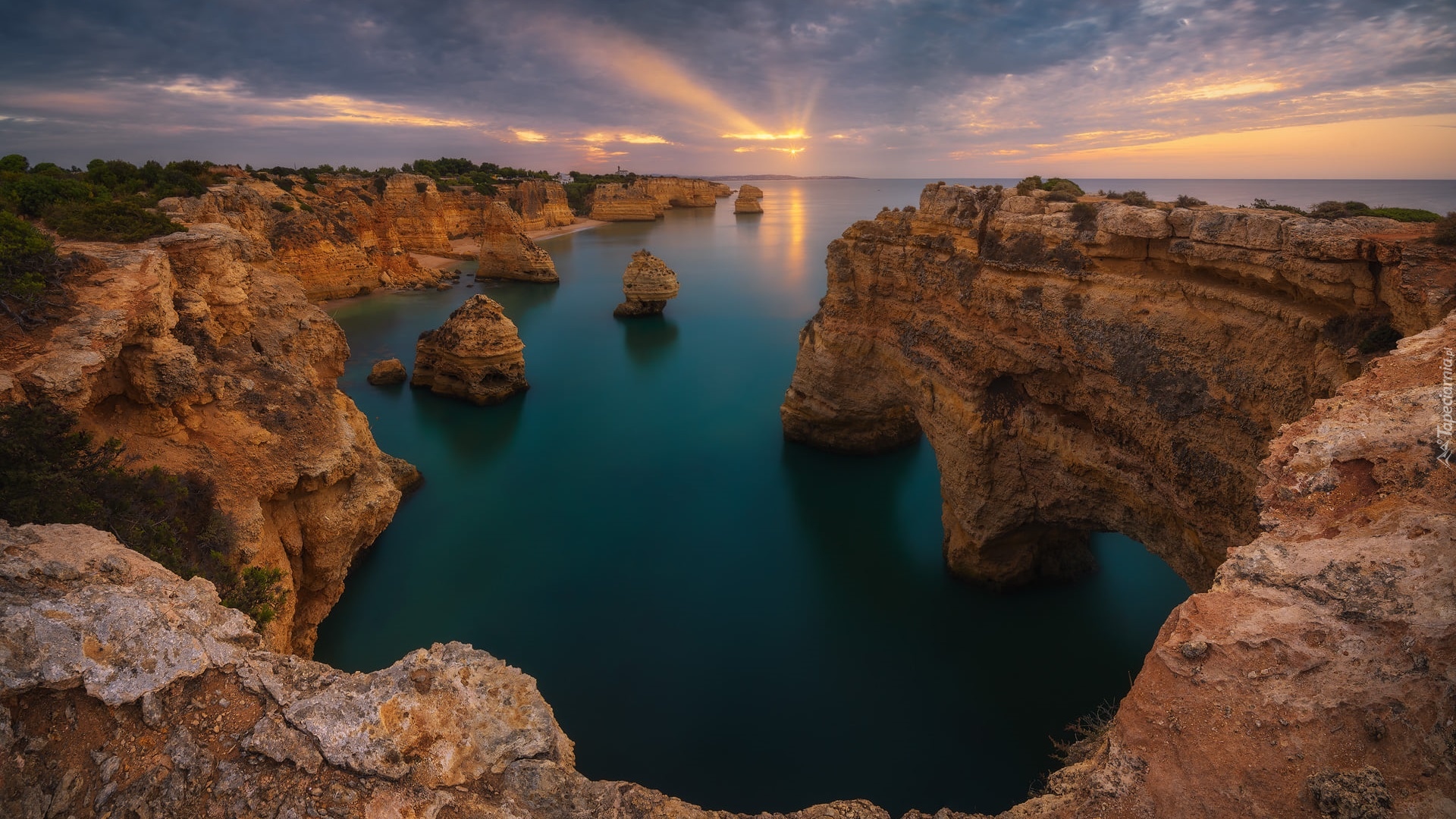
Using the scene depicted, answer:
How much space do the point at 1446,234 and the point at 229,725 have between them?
1286 centimetres

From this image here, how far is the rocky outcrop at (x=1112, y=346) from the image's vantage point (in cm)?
801

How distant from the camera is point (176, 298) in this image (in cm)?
991

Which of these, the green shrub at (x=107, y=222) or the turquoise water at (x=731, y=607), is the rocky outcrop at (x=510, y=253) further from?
the green shrub at (x=107, y=222)

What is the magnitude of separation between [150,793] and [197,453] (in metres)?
6.67

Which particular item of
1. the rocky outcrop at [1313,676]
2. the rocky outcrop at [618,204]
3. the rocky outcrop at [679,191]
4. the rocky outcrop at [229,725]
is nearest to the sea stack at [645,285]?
the rocky outcrop at [229,725]

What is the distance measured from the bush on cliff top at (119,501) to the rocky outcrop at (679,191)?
10791 centimetres

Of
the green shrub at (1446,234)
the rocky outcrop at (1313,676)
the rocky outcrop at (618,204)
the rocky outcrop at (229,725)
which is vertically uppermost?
the rocky outcrop at (618,204)

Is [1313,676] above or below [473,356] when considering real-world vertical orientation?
above

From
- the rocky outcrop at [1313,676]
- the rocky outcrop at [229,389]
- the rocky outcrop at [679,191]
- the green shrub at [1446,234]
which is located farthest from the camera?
the rocky outcrop at [679,191]

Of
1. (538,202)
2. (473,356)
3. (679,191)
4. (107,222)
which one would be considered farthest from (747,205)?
(107,222)

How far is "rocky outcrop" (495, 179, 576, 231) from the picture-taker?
7444 cm

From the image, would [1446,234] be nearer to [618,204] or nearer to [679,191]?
[618,204]

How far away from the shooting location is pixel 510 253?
163ft

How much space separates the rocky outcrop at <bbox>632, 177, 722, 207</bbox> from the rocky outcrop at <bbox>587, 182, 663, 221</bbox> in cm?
732
